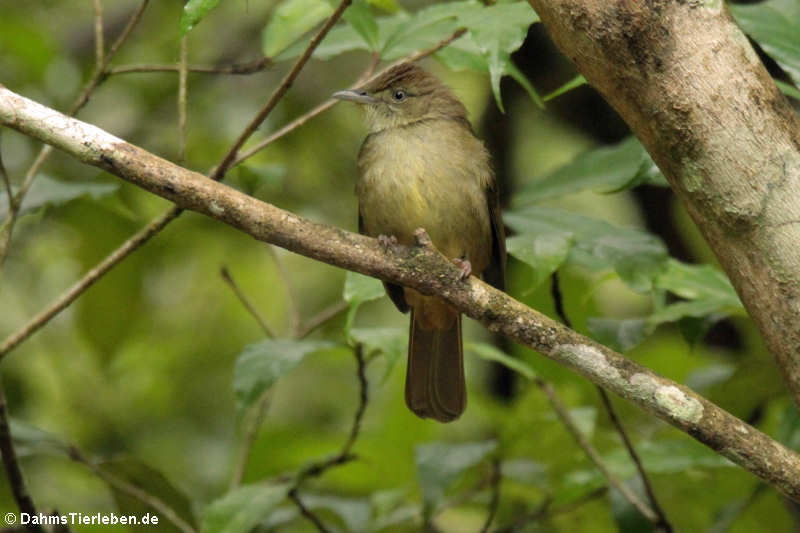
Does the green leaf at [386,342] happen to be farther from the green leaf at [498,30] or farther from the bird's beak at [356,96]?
the bird's beak at [356,96]

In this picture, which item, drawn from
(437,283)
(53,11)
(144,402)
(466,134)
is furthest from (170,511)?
(53,11)

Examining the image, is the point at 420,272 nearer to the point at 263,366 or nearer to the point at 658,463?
the point at 263,366

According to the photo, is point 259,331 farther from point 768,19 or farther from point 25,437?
point 768,19

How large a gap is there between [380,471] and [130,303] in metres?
1.11

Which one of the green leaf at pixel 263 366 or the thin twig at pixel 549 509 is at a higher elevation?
the green leaf at pixel 263 366

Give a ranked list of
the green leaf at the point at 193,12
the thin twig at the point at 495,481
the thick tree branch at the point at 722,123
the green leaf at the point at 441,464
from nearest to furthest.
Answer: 1. the thick tree branch at the point at 722,123
2. the green leaf at the point at 193,12
3. the green leaf at the point at 441,464
4. the thin twig at the point at 495,481

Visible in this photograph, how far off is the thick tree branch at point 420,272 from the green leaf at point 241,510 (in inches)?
36.4

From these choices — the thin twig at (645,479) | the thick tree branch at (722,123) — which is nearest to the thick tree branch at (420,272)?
the thick tree branch at (722,123)

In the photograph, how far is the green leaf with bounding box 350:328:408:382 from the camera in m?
2.79

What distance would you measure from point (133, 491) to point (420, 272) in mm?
1325

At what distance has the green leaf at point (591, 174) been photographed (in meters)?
3.10

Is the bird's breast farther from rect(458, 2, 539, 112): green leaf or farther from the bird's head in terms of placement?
rect(458, 2, 539, 112): green leaf

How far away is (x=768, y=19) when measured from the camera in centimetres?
265

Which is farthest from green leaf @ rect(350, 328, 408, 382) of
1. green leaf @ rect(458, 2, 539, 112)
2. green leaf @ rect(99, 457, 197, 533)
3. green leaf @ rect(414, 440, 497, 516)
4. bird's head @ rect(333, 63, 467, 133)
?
bird's head @ rect(333, 63, 467, 133)
